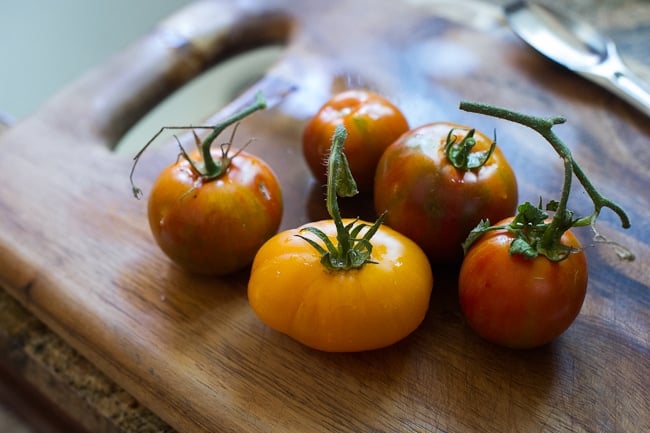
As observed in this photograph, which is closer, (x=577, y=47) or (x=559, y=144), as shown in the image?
(x=559, y=144)

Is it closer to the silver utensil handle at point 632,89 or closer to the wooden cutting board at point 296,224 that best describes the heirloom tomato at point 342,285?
the wooden cutting board at point 296,224

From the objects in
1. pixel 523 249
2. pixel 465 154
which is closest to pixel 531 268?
pixel 523 249

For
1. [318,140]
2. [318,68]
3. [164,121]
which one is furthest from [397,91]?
[164,121]

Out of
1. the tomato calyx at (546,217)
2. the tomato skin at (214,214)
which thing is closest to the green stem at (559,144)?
the tomato calyx at (546,217)

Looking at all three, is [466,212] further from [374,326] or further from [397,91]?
[397,91]

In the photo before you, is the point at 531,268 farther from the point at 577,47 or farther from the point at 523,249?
the point at 577,47
